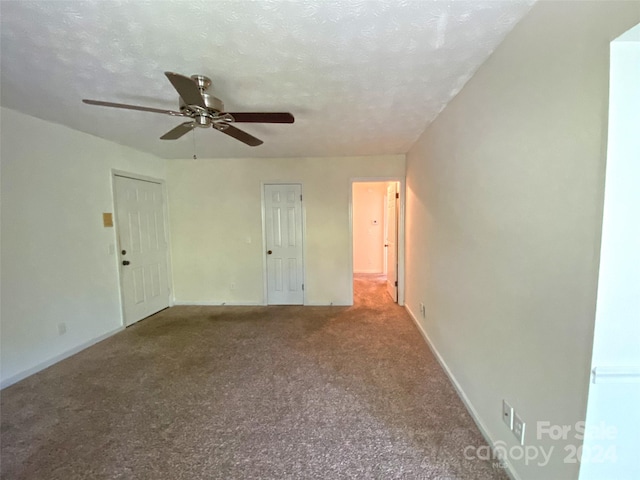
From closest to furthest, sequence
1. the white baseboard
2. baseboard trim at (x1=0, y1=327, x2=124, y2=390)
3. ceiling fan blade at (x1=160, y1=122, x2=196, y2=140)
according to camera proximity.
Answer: ceiling fan blade at (x1=160, y1=122, x2=196, y2=140) → baseboard trim at (x1=0, y1=327, x2=124, y2=390) → the white baseboard

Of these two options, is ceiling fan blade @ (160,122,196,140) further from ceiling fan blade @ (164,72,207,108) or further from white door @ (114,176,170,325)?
white door @ (114,176,170,325)

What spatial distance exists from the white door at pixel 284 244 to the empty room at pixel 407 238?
25.8 inches

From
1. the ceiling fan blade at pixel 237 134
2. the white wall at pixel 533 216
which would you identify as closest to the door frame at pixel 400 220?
the white wall at pixel 533 216

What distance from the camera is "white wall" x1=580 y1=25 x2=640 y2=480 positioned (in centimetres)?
85

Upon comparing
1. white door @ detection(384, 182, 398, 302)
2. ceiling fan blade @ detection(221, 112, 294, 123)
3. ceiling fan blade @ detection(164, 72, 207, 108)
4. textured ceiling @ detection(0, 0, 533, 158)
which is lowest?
white door @ detection(384, 182, 398, 302)

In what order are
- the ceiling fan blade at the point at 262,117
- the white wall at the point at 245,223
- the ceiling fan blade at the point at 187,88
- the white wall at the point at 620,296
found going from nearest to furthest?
the white wall at the point at 620,296 < the ceiling fan blade at the point at 187,88 < the ceiling fan blade at the point at 262,117 < the white wall at the point at 245,223

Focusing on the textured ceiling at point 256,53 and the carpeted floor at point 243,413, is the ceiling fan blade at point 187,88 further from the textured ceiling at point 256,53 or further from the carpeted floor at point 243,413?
the carpeted floor at point 243,413

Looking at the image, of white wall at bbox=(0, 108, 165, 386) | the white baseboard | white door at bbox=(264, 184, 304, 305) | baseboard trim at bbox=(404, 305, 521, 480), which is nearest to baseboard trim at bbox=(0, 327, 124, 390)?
white wall at bbox=(0, 108, 165, 386)

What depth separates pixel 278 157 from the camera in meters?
4.09

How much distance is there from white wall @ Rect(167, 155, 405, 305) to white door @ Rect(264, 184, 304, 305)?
12 centimetres

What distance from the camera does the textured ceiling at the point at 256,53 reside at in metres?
1.24

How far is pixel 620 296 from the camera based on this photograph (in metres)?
0.89

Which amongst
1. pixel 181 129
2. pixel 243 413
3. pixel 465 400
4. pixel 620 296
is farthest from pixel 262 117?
pixel 465 400

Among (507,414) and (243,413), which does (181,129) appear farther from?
(507,414)
